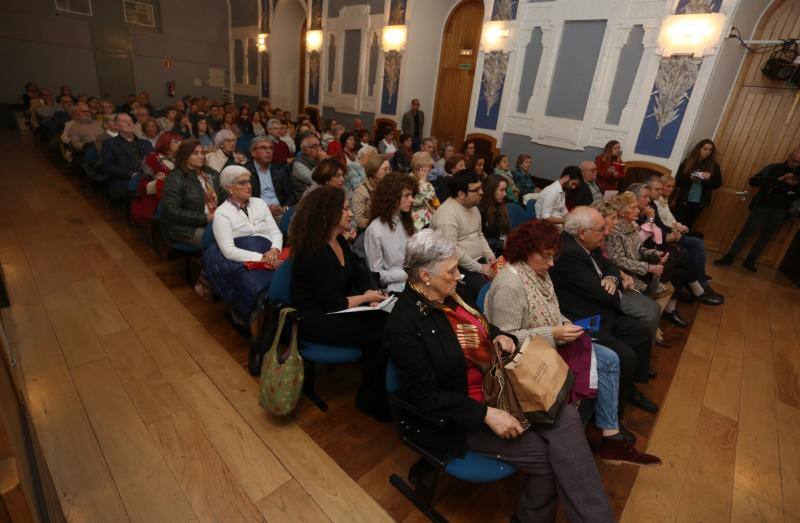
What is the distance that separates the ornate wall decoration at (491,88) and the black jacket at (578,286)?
5.23 metres

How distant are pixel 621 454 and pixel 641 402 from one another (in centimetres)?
83

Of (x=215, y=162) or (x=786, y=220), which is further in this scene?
(x=786, y=220)

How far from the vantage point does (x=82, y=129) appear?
5.52 m

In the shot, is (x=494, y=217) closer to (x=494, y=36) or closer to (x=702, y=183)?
(x=702, y=183)

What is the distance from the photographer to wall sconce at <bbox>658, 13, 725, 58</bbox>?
473 centimetres

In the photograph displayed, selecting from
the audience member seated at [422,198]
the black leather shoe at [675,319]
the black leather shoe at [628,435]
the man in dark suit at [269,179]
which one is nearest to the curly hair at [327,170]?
the audience member seated at [422,198]

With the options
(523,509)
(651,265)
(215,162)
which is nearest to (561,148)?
(651,265)

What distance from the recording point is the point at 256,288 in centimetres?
228

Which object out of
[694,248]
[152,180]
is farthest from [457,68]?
[152,180]

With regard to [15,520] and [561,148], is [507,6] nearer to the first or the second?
[561,148]

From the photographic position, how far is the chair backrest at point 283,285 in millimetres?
2004

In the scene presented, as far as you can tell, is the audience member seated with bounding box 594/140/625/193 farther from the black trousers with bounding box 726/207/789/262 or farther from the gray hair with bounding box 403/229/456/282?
the gray hair with bounding box 403/229/456/282

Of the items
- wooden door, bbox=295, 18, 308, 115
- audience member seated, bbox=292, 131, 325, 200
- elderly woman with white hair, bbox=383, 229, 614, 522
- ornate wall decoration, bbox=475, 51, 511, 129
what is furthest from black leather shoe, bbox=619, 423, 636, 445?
wooden door, bbox=295, 18, 308, 115

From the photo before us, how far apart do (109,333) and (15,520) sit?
236 centimetres
